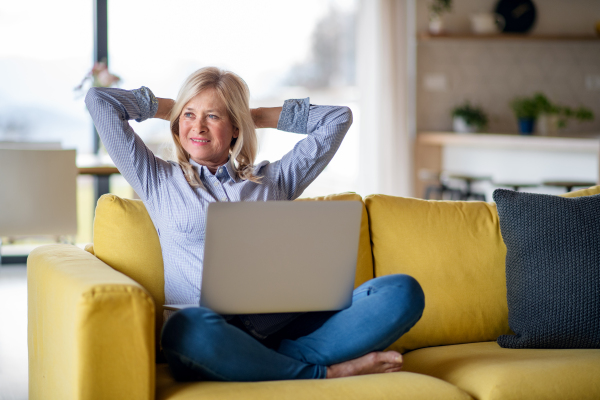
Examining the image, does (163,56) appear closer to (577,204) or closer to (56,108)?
(56,108)

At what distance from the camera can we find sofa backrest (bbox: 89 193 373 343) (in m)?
1.79

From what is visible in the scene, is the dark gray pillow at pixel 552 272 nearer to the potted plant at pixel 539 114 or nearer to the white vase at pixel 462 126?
the potted plant at pixel 539 114

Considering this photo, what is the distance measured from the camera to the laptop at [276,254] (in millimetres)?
1401

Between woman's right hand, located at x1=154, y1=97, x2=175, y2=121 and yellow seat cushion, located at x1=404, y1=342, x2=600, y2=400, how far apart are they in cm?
100

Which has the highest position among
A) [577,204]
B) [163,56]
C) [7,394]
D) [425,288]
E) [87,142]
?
[163,56]

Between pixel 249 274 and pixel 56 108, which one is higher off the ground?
pixel 56 108

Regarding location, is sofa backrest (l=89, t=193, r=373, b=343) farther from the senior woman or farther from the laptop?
the laptop

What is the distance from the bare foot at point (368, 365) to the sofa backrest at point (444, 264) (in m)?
0.31

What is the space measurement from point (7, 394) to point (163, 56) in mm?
3401

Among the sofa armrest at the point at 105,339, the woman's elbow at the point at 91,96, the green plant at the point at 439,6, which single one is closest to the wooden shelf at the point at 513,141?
the green plant at the point at 439,6

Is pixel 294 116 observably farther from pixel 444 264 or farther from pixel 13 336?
pixel 13 336

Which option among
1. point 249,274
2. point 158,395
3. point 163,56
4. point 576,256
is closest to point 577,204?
point 576,256

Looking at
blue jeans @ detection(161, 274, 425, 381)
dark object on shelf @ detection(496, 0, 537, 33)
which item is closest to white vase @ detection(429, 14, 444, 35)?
dark object on shelf @ detection(496, 0, 537, 33)

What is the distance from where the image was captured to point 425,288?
197cm
